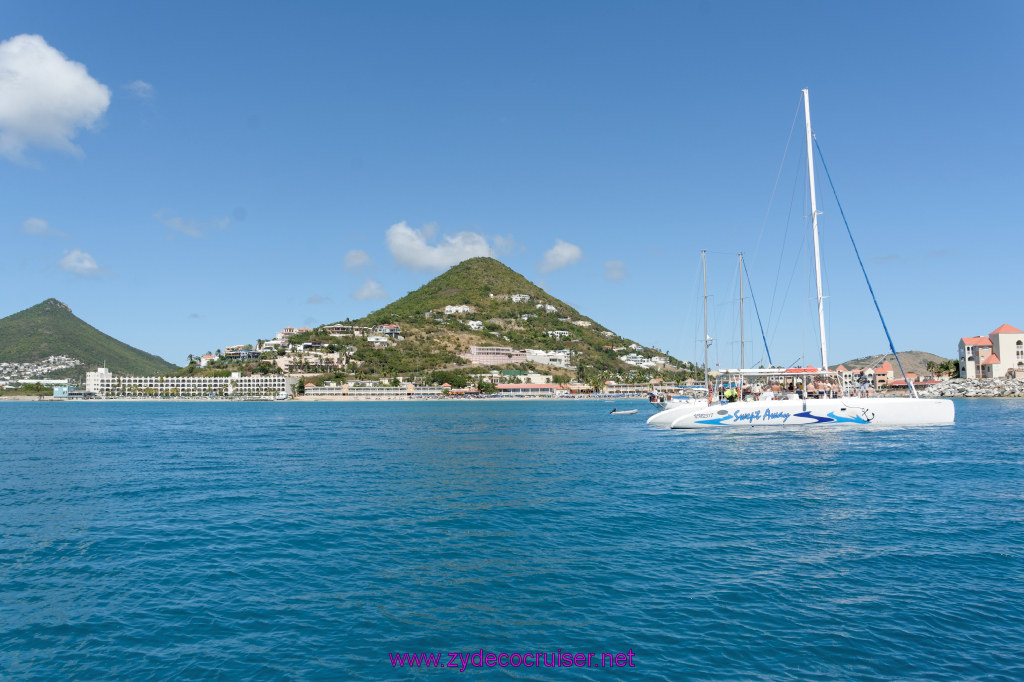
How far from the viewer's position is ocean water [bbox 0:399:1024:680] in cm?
777

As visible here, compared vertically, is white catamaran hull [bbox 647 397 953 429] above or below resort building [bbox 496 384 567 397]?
above

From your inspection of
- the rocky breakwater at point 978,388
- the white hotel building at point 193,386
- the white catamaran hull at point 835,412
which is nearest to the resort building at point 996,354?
the rocky breakwater at point 978,388

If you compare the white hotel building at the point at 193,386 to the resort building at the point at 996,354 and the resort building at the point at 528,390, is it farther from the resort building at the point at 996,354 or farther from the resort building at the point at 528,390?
the resort building at the point at 996,354

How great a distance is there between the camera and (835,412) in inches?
1448

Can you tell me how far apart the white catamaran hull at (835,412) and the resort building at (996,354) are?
9946cm

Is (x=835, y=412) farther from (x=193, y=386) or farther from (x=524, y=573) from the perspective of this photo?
(x=193, y=386)

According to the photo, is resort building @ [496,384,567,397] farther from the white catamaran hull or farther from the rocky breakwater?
the white catamaran hull

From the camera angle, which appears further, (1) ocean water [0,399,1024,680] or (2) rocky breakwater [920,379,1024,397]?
(2) rocky breakwater [920,379,1024,397]

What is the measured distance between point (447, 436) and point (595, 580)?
32.9 m

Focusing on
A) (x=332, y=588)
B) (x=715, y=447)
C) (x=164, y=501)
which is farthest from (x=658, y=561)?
A: (x=715, y=447)

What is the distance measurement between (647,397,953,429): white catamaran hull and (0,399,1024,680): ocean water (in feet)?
43.5

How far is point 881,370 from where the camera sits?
160125 mm

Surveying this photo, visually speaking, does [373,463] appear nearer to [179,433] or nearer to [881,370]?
[179,433]

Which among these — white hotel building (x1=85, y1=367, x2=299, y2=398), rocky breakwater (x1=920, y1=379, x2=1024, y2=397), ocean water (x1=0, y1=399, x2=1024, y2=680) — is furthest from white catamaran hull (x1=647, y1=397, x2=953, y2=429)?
white hotel building (x1=85, y1=367, x2=299, y2=398)
